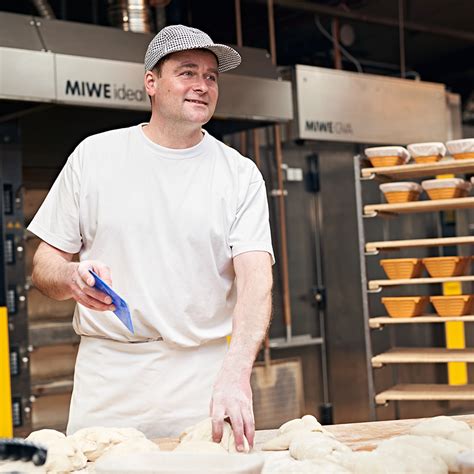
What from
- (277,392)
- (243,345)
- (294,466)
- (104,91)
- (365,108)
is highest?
(365,108)

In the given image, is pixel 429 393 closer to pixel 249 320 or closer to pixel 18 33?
pixel 249 320

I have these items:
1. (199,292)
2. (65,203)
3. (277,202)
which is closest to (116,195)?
(65,203)

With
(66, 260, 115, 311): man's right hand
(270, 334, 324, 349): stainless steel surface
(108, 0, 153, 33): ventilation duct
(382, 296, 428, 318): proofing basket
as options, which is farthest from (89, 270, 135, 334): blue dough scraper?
(270, 334, 324, 349): stainless steel surface

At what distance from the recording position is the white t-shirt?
7.43 ft

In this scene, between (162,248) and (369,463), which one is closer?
(369,463)

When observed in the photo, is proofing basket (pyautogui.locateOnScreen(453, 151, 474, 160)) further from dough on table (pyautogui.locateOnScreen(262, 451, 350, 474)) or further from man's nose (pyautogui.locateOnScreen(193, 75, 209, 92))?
dough on table (pyautogui.locateOnScreen(262, 451, 350, 474))

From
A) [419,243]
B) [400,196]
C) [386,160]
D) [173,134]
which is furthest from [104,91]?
[173,134]

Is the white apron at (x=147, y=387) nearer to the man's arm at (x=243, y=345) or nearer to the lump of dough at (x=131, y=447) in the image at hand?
the man's arm at (x=243, y=345)

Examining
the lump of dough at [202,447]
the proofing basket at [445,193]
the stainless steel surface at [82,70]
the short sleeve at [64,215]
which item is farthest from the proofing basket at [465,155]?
the lump of dough at [202,447]

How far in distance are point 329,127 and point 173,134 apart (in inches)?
114

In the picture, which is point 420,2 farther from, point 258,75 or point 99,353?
point 99,353

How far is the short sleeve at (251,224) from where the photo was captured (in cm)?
227

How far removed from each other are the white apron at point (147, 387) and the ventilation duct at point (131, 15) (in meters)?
2.52

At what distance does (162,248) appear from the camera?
2273mm
